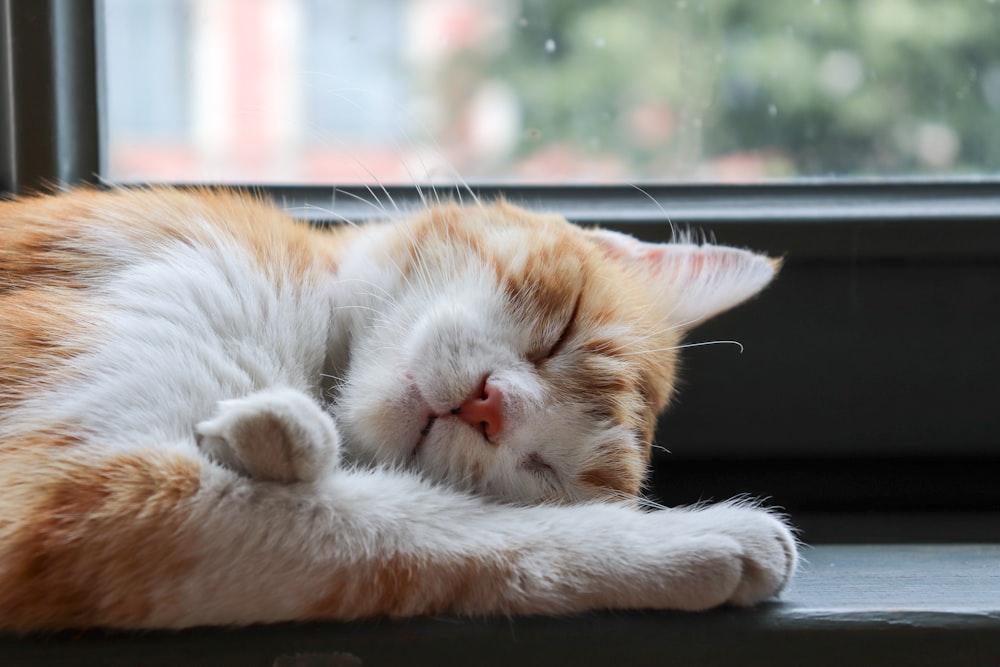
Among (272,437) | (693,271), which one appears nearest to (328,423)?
(272,437)

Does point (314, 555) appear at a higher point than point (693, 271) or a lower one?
lower

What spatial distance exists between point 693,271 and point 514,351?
0.35m

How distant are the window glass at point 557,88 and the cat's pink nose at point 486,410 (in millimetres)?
539

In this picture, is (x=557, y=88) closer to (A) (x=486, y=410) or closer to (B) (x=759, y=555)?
(A) (x=486, y=410)

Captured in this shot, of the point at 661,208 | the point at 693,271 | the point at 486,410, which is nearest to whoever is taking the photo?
the point at 486,410

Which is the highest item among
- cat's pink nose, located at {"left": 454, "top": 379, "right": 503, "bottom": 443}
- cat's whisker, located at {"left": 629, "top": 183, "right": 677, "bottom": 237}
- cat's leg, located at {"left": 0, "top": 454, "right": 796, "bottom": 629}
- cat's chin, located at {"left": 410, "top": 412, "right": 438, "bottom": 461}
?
cat's whisker, located at {"left": 629, "top": 183, "right": 677, "bottom": 237}

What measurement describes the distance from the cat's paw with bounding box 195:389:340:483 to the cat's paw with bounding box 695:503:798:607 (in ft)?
1.11

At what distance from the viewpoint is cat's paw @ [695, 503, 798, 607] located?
2.64 ft

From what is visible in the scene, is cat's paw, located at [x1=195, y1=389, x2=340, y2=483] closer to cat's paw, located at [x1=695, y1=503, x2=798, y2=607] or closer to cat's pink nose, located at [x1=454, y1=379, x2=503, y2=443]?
cat's pink nose, located at [x1=454, y1=379, x2=503, y2=443]

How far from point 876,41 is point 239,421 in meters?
1.09

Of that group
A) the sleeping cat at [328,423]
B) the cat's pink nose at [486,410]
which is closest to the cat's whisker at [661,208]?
the sleeping cat at [328,423]

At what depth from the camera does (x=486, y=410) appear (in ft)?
2.97

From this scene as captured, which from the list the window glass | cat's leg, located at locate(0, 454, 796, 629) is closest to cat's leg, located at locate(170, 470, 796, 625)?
cat's leg, located at locate(0, 454, 796, 629)

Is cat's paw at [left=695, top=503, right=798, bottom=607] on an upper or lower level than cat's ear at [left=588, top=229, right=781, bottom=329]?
lower
